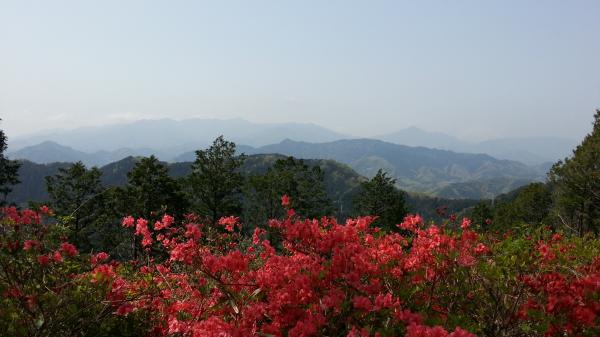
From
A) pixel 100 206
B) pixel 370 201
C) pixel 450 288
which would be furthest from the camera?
pixel 370 201

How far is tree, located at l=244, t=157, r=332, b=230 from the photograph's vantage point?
50406 mm

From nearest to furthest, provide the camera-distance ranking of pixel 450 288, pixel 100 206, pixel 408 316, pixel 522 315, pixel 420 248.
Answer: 1. pixel 408 316
2. pixel 522 315
3. pixel 450 288
4. pixel 420 248
5. pixel 100 206

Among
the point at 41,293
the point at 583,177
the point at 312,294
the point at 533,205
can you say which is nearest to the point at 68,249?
the point at 41,293

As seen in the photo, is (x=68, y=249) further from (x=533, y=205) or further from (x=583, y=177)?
(x=533, y=205)

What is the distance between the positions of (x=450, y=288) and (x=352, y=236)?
1598mm

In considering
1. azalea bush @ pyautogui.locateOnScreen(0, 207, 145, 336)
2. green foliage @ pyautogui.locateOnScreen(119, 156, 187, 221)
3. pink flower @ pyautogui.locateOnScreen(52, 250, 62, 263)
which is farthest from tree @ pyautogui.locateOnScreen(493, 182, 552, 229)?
pink flower @ pyautogui.locateOnScreen(52, 250, 62, 263)

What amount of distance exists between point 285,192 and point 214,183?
9757mm

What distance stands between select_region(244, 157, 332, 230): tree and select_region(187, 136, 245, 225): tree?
4033 millimetres

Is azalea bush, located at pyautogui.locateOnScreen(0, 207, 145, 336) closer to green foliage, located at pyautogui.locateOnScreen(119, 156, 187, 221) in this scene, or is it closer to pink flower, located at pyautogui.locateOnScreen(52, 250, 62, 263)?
pink flower, located at pyautogui.locateOnScreen(52, 250, 62, 263)

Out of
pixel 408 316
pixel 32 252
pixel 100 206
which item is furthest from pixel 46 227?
pixel 100 206

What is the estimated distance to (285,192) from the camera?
167 ft

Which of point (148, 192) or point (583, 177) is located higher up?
point (583, 177)

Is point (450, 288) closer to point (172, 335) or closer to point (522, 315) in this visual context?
point (522, 315)

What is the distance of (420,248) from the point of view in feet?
21.4
